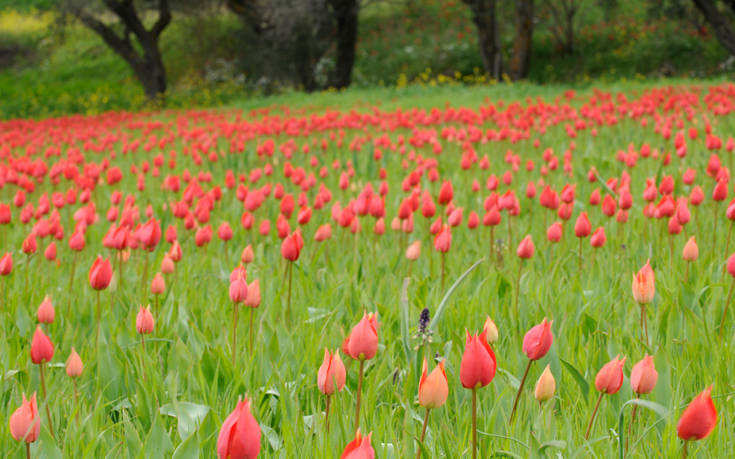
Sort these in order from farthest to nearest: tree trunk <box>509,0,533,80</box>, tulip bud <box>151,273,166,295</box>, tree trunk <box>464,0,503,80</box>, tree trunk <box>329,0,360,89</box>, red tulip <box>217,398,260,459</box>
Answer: tree trunk <box>329,0,360,89</box> < tree trunk <box>464,0,503,80</box> < tree trunk <box>509,0,533,80</box> < tulip bud <box>151,273,166,295</box> < red tulip <box>217,398,260,459</box>

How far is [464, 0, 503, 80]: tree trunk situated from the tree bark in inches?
413

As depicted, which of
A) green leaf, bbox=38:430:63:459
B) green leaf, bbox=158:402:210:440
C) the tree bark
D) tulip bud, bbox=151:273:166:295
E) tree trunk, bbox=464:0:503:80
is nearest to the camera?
green leaf, bbox=38:430:63:459

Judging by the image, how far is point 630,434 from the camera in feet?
5.10

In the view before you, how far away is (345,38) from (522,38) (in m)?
6.40

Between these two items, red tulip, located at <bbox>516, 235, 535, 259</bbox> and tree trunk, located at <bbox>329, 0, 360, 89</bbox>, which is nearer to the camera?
red tulip, located at <bbox>516, 235, 535, 259</bbox>

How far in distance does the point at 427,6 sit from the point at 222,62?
10753 mm

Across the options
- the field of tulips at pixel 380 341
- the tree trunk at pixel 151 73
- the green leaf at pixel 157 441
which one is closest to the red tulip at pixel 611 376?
the field of tulips at pixel 380 341

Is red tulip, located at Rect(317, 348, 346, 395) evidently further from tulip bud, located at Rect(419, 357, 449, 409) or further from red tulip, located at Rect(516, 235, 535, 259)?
red tulip, located at Rect(516, 235, 535, 259)

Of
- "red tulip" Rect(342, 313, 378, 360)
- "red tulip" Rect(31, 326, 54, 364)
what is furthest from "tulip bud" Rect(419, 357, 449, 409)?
"red tulip" Rect(31, 326, 54, 364)

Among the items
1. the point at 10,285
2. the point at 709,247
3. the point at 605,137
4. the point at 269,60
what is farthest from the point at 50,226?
the point at 269,60

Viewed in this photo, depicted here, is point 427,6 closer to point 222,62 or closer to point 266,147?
point 222,62

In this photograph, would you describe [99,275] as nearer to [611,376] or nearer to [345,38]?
[611,376]

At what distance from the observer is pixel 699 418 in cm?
104

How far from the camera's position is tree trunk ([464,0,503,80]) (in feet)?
69.9
